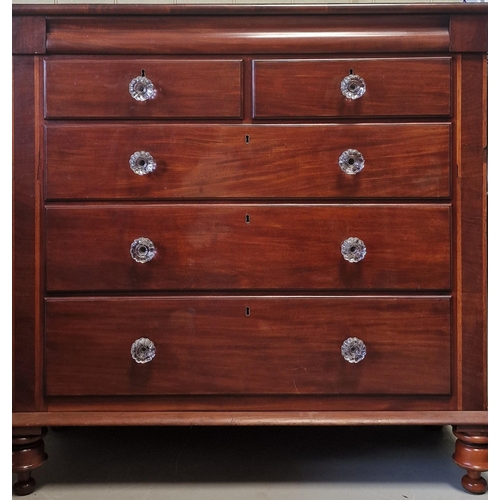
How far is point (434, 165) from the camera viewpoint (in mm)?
1104

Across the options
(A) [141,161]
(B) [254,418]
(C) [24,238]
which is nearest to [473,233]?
(B) [254,418]

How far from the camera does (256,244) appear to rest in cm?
111

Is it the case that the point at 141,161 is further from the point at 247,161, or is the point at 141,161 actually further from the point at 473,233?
the point at 473,233

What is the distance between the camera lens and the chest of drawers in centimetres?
110

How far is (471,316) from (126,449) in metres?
0.91

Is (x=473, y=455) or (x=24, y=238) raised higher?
(x=24, y=238)

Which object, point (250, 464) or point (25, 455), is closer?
point (25, 455)

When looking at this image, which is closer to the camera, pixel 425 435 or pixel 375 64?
pixel 375 64

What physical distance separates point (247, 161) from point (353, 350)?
0.45 m

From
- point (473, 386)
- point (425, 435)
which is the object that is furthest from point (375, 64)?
point (425, 435)

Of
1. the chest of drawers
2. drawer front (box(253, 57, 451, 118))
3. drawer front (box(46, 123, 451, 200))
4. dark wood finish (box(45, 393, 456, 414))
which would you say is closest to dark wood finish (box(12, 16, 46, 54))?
the chest of drawers
